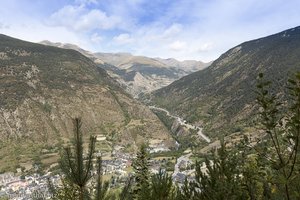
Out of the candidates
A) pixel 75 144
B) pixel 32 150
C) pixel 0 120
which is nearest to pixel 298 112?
pixel 75 144

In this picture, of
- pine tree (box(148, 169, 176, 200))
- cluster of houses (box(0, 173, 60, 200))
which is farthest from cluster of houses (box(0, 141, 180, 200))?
pine tree (box(148, 169, 176, 200))

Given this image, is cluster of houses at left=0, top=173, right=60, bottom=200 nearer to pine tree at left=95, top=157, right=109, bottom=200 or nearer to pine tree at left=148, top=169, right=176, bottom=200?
pine tree at left=148, top=169, right=176, bottom=200

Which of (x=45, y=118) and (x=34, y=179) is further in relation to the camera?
(x=45, y=118)

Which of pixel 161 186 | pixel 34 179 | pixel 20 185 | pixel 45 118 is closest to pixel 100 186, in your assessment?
pixel 161 186

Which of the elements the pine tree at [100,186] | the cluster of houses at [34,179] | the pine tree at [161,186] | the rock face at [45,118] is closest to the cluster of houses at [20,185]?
the cluster of houses at [34,179]

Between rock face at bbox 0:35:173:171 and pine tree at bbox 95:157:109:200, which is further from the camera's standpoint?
rock face at bbox 0:35:173:171

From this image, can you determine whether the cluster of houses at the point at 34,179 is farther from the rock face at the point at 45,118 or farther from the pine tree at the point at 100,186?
the pine tree at the point at 100,186

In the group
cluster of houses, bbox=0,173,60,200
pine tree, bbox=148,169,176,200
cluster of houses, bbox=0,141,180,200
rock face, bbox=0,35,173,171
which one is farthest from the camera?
rock face, bbox=0,35,173,171

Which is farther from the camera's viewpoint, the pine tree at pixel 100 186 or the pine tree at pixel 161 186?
the pine tree at pixel 161 186

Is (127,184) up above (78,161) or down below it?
below

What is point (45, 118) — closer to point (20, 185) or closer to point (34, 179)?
point (34, 179)

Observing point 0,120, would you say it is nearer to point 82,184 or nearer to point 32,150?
point 32,150
